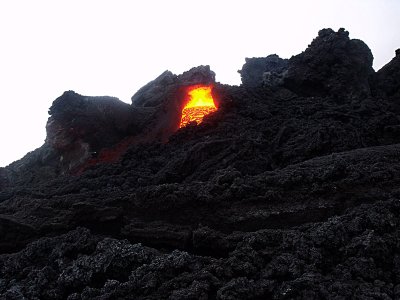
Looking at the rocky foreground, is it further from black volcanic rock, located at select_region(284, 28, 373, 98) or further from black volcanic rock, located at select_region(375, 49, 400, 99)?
black volcanic rock, located at select_region(375, 49, 400, 99)

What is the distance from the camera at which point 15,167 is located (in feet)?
102

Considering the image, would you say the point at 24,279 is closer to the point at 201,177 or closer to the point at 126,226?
the point at 126,226

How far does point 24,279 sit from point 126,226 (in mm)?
3223

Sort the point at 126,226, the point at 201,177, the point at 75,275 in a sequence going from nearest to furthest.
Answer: the point at 75,275
the point at 126,226
the point at 201,177

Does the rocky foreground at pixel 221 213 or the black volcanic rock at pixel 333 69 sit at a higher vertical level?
the black volcanic rock at pixel 333 69

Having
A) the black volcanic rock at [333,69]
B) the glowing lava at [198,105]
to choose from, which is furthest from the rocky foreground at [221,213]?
the black volcanic rock at [333,69]

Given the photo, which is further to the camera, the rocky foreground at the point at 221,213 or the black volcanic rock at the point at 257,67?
the black volcanic rock at the point at 257,67

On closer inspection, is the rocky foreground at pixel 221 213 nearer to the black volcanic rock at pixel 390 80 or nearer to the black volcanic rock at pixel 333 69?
the black volcanic rock at pixel 333 69

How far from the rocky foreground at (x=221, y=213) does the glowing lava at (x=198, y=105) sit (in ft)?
7.27

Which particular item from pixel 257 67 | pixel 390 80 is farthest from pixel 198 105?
pixel 257 67

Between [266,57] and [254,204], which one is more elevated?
[266,57]

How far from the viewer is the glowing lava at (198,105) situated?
3014cm

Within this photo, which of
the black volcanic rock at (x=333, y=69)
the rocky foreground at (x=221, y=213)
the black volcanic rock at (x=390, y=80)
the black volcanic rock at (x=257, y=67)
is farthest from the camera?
the black volcanic rock at (x=257, y=67)

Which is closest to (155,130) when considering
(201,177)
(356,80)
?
(201,177)
